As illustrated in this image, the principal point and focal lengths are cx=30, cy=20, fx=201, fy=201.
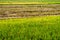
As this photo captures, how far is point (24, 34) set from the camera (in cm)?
1257

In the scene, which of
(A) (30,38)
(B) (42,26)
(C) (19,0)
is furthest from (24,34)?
(C) (19,0)

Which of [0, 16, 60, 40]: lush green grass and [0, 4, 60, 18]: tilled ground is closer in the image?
[0, 16, 60, 40]: lush green grass

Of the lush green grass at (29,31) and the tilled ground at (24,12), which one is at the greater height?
the lush green grass at (29,31)

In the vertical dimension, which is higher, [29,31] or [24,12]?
[29,31]

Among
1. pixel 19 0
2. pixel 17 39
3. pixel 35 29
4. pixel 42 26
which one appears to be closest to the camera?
pixel 17 39

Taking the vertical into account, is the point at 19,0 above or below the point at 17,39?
below

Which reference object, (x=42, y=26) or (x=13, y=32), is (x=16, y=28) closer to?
(x=13, y=32)

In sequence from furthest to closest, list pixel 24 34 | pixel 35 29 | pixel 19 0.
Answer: pixel 19 0 < pixel 35 29 < pixel 24 34

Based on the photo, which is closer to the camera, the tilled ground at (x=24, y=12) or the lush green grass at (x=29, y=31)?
the lush green grass at (x=29, y=31)

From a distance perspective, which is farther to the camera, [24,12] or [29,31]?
[24,12]

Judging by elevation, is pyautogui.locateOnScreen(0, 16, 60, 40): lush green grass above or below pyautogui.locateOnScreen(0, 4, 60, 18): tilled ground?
above

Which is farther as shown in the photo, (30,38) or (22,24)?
(22,24)

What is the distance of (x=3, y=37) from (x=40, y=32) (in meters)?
2.52

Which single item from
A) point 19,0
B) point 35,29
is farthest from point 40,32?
point 19,0
